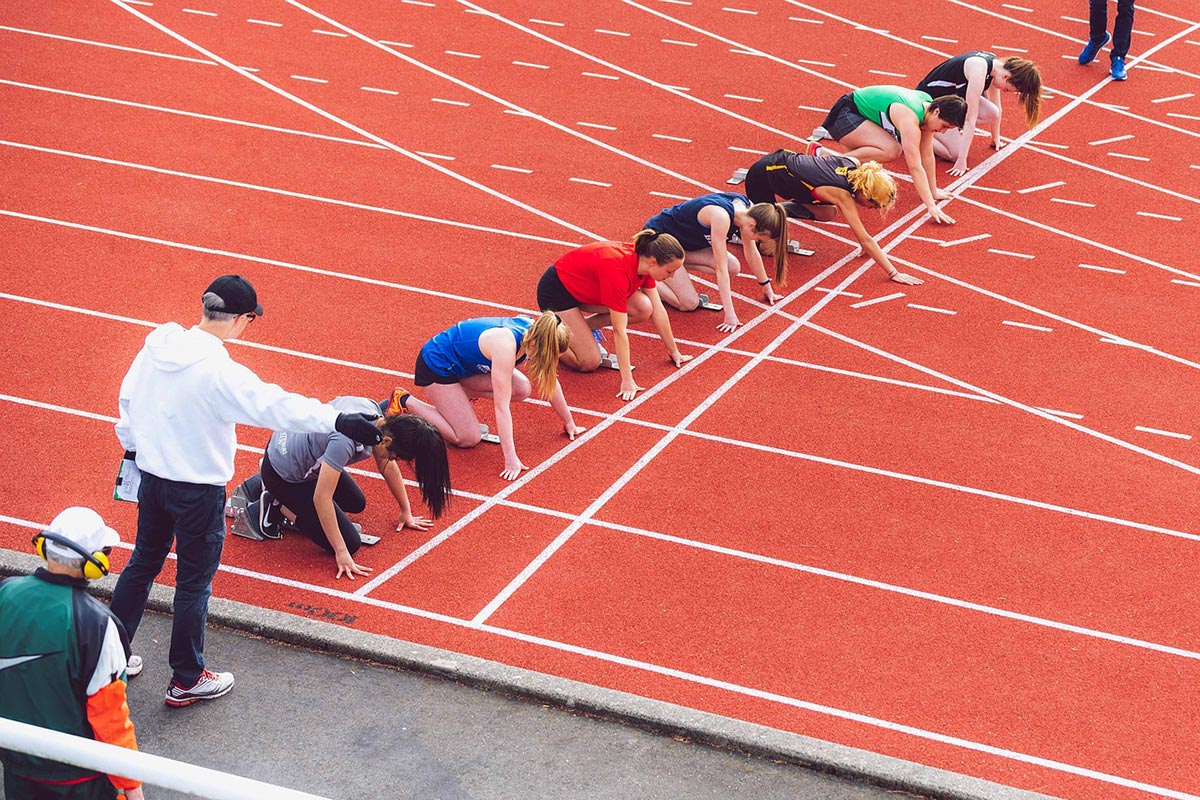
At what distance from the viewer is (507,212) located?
11336 millimetres

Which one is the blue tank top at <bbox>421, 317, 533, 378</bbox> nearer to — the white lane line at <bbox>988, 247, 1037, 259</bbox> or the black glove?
the black glove

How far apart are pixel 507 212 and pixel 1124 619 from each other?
648 centimetres

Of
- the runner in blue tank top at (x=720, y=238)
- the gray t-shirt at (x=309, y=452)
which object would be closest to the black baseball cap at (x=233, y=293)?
the gray t-shirt at (x=309, y=452)

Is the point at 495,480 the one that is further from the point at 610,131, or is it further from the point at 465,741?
the point at 610,131

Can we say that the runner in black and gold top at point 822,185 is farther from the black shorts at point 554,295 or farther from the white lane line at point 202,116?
the white lane line at point 202,116

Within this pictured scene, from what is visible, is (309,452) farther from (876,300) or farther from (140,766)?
(876,300)

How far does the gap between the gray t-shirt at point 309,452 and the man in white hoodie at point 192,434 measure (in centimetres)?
97

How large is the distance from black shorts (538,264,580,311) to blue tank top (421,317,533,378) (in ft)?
3.45

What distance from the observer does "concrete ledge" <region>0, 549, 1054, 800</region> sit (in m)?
5.62

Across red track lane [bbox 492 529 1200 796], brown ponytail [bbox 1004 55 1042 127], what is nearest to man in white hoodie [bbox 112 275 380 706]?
red track lane [bbox 492 529 1200 796]

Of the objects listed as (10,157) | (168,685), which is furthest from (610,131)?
(168,685)

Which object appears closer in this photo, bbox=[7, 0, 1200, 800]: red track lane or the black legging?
bbox=[7, 0, 1200, 800]: red track lane

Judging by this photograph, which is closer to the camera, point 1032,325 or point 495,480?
point 495,480

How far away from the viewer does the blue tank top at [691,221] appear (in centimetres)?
975
